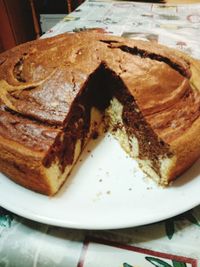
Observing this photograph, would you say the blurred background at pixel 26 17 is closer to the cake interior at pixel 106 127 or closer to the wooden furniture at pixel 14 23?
the wooden furniture at pixel 14 23

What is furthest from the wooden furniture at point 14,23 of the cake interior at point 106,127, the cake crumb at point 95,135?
the cake crumb at point 95,135

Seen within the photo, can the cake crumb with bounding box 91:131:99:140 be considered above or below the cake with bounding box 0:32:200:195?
below

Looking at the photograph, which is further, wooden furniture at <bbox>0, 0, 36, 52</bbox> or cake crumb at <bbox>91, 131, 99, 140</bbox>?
wooden furniture at <bbox>0, 0, 36, 52</bbox>

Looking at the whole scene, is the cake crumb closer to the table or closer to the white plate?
the white plate

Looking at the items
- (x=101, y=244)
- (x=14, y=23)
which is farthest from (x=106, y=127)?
(x=14, y=23)

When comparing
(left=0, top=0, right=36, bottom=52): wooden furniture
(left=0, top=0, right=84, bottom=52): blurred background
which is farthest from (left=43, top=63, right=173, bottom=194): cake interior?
(left=0, top=0, right=36, bottom=52): wooden furniture

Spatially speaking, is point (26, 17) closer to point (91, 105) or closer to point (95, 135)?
point (91, 105)
